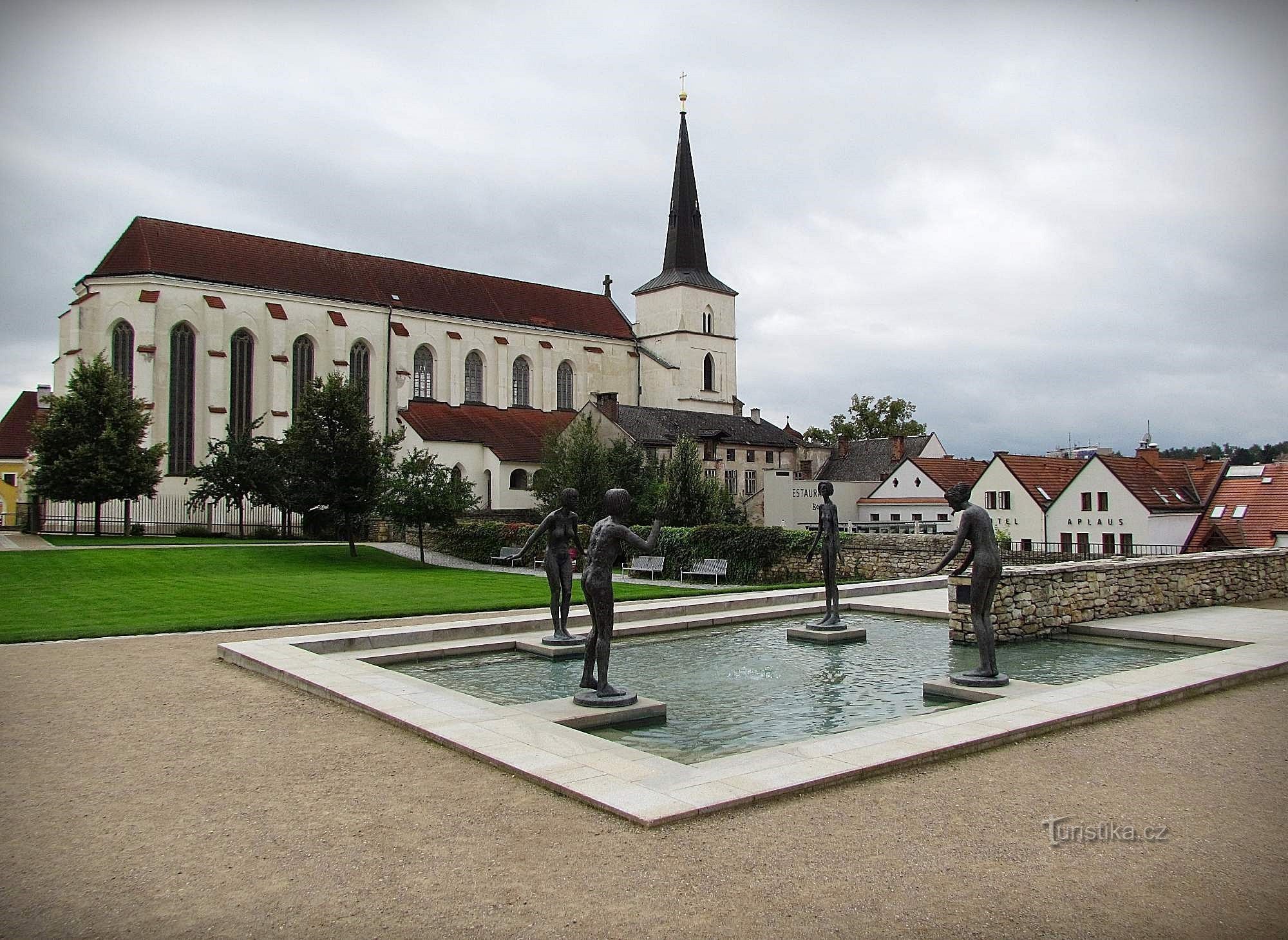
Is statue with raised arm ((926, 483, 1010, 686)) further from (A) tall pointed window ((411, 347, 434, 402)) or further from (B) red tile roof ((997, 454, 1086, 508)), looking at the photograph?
(A) tall pointed window ((411, 347, 434, 402))

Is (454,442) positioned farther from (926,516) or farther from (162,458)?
(926,516)

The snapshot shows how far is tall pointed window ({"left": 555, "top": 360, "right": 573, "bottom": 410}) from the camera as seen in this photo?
65.8 meters

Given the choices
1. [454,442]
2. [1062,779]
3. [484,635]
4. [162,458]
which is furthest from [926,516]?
[1062,779]

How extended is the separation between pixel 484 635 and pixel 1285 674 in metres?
10.2

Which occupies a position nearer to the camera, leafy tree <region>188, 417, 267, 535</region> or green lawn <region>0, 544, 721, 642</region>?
green lawn <region>0, 544, 721, 642</region>

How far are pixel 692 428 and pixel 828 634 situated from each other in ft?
131

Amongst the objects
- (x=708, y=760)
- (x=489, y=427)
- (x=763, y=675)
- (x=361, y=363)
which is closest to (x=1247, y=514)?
(x=763, y=675)

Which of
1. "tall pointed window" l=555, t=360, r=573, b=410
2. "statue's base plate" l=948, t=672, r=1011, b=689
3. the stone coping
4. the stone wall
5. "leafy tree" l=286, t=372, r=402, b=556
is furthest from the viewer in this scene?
"tall pointed window" l=555, t=360, r=573, b=410

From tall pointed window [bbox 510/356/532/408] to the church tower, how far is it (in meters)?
9.87

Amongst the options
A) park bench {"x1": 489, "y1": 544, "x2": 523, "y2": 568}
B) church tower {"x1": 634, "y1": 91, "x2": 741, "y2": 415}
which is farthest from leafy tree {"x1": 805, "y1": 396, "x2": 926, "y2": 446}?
park bench {"x1": 489, "y1": 544, "x2": 523, "y2": 568}

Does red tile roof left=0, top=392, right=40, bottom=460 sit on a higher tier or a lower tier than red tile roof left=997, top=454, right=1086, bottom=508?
higher

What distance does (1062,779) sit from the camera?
671cm

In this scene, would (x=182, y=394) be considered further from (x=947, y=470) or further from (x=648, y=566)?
(x=947, y=470)

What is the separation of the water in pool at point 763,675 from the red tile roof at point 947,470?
4487 cm
